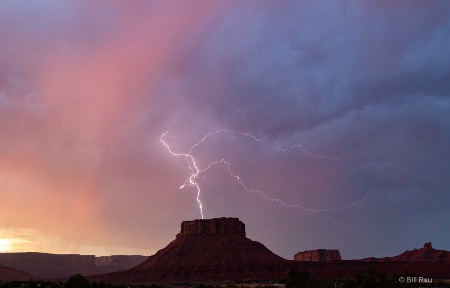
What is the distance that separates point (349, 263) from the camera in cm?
11431

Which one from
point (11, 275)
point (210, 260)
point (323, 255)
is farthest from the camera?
point (323, 255)

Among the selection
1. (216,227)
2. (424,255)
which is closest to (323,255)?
(424,255)

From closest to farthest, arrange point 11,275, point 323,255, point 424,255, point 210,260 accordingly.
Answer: point 210,260
point 11,275
point 424,255
point 323,255

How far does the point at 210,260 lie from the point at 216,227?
21606 millimetres

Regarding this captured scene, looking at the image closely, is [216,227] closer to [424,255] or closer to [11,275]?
[11,275]

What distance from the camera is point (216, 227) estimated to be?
143 m

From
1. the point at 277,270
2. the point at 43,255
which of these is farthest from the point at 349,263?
the point at 43,255

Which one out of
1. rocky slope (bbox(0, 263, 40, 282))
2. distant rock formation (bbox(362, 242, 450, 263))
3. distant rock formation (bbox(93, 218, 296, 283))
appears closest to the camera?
distant rock formation (bbox(93, 218, 296, 283))

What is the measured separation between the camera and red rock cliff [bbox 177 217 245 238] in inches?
5615

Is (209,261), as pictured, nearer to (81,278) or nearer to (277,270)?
(277,270)

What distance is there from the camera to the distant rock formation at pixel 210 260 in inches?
4495

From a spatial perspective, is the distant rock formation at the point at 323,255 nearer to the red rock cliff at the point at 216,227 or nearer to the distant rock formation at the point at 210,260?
the red rock cliff at the point at 216,227

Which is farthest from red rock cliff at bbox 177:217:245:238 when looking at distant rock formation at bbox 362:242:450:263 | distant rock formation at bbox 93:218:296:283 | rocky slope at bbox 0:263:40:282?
rocky slope at bbox 0:263:40:282

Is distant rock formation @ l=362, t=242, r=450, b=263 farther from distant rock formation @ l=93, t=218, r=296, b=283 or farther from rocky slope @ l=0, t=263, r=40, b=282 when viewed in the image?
rocky slope @ l=0, t=263, r=40, b=282
